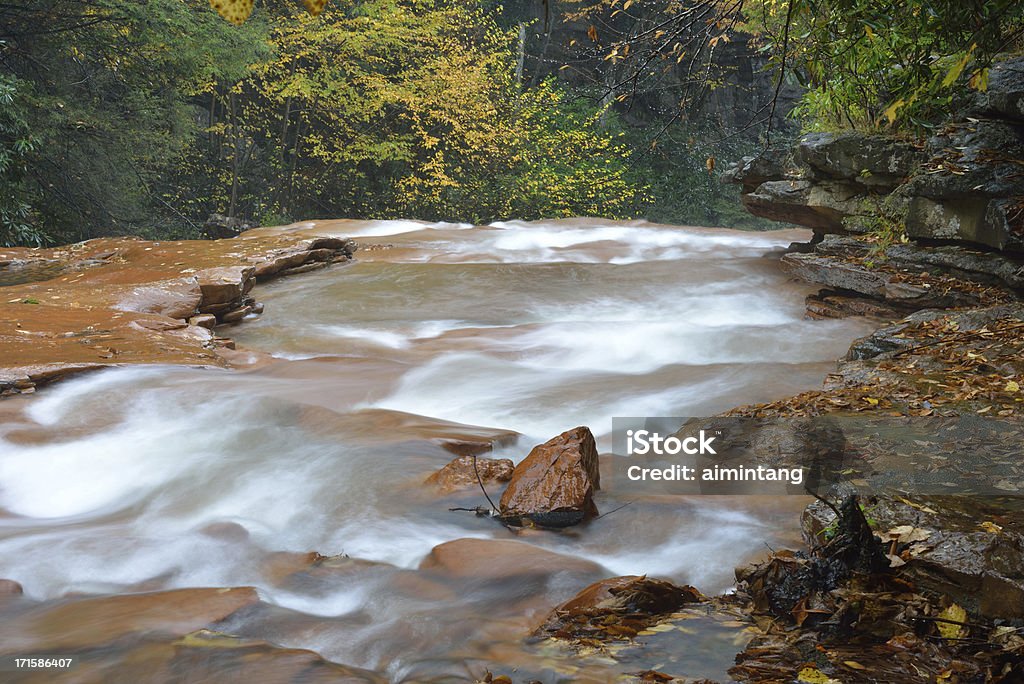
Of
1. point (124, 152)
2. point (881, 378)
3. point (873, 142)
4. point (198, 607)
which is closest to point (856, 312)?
point (873, 142)

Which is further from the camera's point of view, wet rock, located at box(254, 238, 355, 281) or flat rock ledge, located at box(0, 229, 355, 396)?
wet rock, located at box(254, 238, 355, 281)

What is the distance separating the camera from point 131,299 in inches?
326

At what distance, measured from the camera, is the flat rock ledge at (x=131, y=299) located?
6.32 m

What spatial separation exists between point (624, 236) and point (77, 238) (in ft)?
33.8

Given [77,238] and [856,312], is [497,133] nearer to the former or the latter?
[77,238]

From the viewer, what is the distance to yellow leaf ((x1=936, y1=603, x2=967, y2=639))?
8.43 ft

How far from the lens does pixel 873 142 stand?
8.98 m

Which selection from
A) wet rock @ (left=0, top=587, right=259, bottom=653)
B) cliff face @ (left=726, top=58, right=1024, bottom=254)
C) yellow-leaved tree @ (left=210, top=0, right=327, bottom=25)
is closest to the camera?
yellow-leaved tree @ (left=210, top=0, right=327, bottom=25)

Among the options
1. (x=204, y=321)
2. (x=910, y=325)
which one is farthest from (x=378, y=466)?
(x=204, y=321)

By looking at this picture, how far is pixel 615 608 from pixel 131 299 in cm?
681

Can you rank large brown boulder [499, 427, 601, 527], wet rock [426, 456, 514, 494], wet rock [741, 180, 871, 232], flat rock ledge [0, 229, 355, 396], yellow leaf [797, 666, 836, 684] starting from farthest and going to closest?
wet rock [741, 180, 871, 232] → flat rock ledge [0, 229, 355, 396] → wet rock [426, 456, 514, 494] → large brown boulder [499, 427, 601, 527] → yellow leaf [797, 666, 836, 684]

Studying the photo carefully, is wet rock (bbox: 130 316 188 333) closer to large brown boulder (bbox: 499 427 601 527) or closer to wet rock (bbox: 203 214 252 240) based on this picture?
large brown boulder (bbox: 499 427 601 527)

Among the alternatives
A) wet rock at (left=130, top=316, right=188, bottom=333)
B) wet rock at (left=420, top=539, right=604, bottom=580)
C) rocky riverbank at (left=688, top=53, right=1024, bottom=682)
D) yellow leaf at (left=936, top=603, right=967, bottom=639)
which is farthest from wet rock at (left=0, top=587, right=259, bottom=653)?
wet rock at (left=130, top=316, right=188, bottom=333)

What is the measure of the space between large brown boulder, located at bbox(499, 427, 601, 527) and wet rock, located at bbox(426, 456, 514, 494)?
0.20 m
